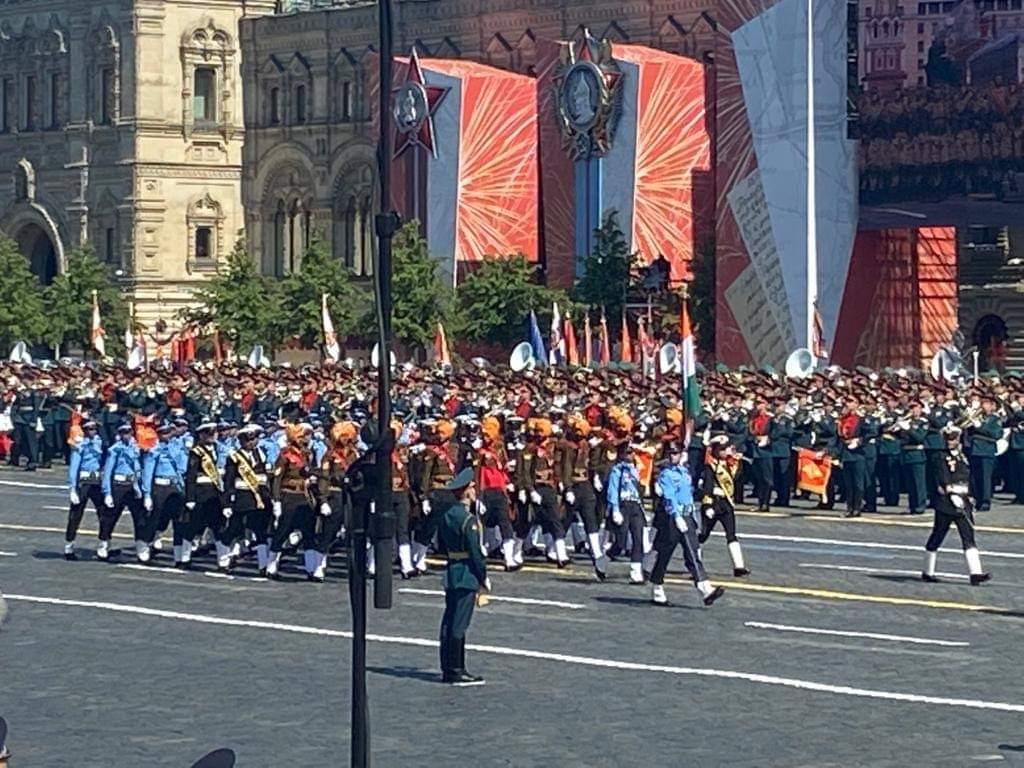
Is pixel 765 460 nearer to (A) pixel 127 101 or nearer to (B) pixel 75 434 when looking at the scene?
(B) pixel 75 434

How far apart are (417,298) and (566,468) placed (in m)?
37.0

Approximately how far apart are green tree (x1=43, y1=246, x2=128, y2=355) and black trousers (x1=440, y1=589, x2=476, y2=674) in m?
58.7

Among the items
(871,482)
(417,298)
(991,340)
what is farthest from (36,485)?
(991,340)

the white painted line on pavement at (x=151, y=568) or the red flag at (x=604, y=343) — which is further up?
the red flag at (x=604, y=343)

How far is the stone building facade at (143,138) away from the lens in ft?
282

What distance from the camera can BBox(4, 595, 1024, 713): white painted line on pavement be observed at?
66.2 ft

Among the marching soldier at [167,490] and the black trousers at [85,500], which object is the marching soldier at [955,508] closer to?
the marching soldier at [167,490]

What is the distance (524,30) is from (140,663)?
53712 mm

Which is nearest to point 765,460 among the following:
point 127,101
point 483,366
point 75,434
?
point 75,434

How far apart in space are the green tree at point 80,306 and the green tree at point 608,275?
1952 centimetres

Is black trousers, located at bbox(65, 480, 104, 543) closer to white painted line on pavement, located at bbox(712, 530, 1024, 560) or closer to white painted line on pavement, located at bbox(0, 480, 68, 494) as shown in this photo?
white painted line on pavement, located at bbox(712, 530, 1024, 560)

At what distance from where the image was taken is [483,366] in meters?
52.2

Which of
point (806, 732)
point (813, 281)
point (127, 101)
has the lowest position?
point (806, 732)

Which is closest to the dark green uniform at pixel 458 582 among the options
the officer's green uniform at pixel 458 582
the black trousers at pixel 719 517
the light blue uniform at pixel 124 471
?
the officer's green uniform at pixel 458 582
